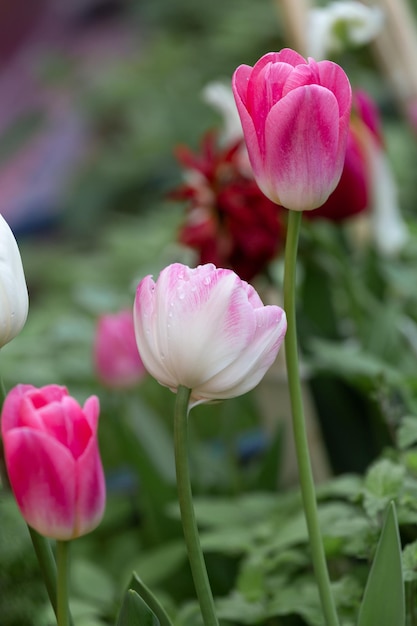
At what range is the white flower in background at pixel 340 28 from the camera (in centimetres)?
69

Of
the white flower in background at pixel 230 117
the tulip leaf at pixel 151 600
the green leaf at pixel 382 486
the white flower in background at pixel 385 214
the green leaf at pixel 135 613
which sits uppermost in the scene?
the white flower in background at pixel 230 117

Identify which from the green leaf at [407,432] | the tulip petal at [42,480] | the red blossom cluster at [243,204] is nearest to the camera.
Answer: the tulip petal at [42,480]

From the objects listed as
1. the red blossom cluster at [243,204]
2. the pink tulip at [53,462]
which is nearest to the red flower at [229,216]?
the red blossom cluster at [243,204]

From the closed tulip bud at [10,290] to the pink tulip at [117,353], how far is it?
0.40 meters

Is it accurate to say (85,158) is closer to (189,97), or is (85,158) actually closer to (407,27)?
(189,97)

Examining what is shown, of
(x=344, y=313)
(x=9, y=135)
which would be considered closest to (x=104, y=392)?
(x=344, y=313)

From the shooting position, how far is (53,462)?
307 mm

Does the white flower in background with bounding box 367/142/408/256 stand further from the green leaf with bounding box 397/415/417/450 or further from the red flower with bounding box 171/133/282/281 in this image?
the green leaf with bounding box 397/415/417/450

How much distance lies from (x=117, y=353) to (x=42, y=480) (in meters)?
0.42

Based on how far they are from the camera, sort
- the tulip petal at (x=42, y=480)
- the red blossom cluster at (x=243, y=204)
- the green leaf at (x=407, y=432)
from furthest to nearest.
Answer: the red blossom cluster at (x=243, y=204) → the green leaf at (x=407, y=432) → the tulip petal at (x=42, y=480)

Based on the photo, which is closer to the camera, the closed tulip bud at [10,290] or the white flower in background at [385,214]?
the closed tulip bud at [10,290]

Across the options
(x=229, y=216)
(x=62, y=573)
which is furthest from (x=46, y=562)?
(x=229, y=216)

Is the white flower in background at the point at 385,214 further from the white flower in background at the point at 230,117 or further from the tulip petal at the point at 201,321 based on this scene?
the tulip petal at the point at 201,321

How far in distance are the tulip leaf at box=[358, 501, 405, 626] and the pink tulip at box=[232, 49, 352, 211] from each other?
0.38 ft
